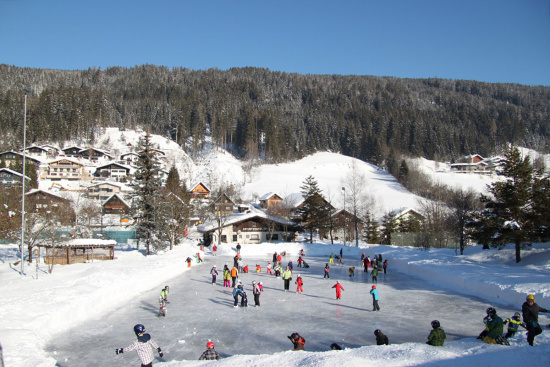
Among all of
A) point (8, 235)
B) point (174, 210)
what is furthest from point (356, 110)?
point (8, 235)

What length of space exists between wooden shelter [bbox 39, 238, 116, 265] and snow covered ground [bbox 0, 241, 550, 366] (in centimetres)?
171

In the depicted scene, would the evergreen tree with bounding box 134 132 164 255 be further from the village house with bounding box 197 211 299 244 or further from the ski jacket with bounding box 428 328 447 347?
the ski jacket with bounding box 428 328 447 347

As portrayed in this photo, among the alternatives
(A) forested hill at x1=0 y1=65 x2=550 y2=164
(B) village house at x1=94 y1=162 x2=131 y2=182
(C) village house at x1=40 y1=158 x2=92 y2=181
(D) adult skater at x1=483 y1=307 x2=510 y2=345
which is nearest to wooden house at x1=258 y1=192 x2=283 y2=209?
(A) forested hill at x1=0 y1=65 x2=550 y2=164

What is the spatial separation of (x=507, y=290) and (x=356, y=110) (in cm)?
14420

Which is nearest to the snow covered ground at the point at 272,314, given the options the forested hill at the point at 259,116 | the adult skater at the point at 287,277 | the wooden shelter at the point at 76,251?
the adult skater at the point at 287,277

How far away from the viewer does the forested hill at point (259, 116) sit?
10450cm

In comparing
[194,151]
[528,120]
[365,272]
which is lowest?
[365,272]

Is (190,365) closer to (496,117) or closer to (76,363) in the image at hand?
(76,363)

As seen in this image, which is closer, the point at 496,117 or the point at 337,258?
the point at 337,258

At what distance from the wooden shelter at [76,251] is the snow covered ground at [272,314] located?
1.71m

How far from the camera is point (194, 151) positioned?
10300cm

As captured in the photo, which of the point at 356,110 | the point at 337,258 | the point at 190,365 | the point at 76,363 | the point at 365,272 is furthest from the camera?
the point at 356,110

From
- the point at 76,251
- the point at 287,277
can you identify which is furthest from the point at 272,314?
the point at 76,251

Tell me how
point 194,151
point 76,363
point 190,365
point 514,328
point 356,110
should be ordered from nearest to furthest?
1. point 190,365
2. point 76,363
3. point 514,328
4. point 194,151
5. point 356,110
